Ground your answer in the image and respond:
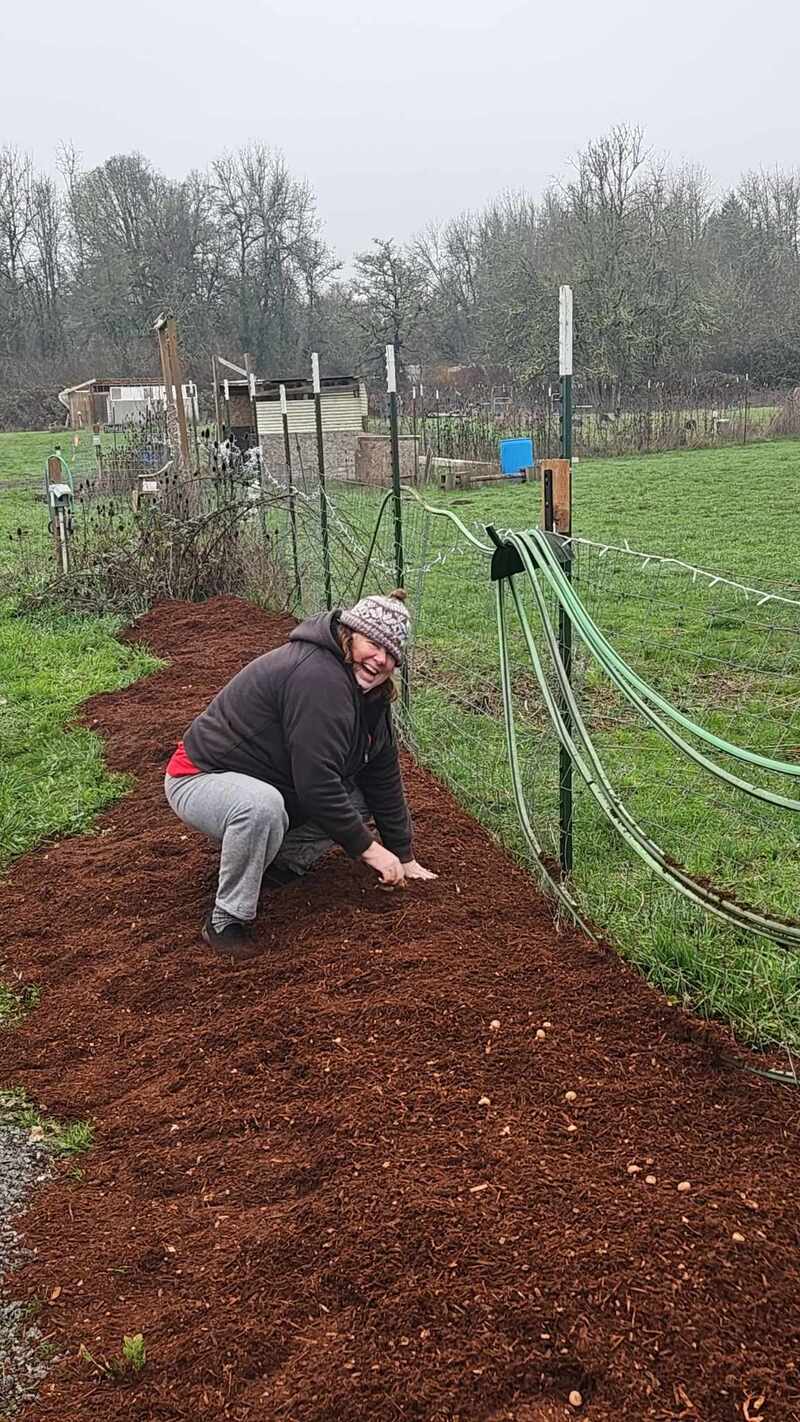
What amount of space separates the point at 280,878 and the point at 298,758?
714 millimetres

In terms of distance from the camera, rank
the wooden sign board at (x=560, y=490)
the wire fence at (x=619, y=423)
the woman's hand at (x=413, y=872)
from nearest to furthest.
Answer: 1. the wooden sign board at (x=560, y=490)
2. the woman's hand at (x=413, y=872)
3. the wire fence at (x=619, y=423)

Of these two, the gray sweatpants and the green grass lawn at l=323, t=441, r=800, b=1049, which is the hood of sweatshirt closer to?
the gray sweatpants

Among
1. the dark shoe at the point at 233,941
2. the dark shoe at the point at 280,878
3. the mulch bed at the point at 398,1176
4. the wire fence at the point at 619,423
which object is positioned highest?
the wire fence at the point at 619,423

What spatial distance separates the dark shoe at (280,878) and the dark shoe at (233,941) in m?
0.34

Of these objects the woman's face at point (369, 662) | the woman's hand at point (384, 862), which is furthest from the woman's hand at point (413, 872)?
the woman's face at point (369, 662)

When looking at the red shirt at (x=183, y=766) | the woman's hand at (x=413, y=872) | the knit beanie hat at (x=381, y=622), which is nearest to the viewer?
the knit beanie hat at (x=381, y=622)

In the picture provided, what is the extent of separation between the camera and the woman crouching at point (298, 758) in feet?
10.7

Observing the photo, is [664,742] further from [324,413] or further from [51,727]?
[324,413]

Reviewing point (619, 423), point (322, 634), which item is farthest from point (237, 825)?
point (619, 423)

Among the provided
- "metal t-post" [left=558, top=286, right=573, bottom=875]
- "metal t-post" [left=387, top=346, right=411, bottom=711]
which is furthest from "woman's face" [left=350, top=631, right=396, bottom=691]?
"metal t-post" [left=387, top=346, right=411, bottom=711]

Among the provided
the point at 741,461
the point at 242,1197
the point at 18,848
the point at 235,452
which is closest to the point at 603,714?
the point at 18,848

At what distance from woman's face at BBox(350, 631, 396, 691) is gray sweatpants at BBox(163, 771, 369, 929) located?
45 centimetres

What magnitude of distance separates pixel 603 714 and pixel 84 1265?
419cm

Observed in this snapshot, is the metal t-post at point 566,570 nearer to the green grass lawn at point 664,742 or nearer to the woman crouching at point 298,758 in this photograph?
the green grass lawn at point 664,742
